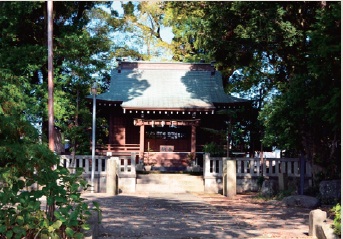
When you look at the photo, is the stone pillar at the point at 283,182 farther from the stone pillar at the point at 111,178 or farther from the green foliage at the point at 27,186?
the green foliage at the point at 27,186

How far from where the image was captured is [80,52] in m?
21.3

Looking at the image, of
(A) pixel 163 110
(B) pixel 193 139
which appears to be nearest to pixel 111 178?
(A) pixel 163 110

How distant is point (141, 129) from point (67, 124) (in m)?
3.76

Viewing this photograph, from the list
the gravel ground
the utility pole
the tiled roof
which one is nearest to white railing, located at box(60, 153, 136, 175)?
the utility pole

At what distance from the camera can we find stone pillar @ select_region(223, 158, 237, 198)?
54.6 ft

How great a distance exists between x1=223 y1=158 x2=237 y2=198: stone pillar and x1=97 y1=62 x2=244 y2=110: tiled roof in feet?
20.1

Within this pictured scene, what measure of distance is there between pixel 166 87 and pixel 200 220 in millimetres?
16562

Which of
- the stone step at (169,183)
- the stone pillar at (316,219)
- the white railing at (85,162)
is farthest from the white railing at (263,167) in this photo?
the stone pillar at (316,219)

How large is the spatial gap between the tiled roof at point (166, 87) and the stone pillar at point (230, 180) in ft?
20.1

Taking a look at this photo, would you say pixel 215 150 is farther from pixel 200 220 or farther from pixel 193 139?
pixel 200 220

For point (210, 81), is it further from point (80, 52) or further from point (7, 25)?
point (7, 25)

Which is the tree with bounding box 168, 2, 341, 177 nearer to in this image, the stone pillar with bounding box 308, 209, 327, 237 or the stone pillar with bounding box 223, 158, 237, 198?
the stone pillar with bounding box 223, 158, 237, 198

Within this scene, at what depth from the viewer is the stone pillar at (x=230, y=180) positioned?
1666 centimetres

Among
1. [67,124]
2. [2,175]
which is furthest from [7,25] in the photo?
[2,175]
